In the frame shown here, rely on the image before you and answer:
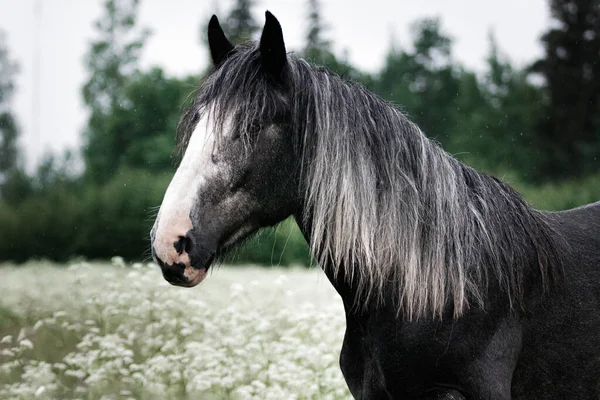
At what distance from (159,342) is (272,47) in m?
3.97

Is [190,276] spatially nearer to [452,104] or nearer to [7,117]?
[7,117]

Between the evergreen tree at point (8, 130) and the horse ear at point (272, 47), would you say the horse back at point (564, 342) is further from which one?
the evergreen tree at point (8, 130)

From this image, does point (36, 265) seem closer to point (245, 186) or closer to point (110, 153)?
point (245, 186)

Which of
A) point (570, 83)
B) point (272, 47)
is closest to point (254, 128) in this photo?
point (272, 47)

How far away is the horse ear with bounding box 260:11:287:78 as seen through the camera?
11.9ft

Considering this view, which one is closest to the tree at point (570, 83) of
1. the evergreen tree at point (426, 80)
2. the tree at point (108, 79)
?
the evergreen tree at point (426, 80)

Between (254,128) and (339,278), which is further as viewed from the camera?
(339,278)

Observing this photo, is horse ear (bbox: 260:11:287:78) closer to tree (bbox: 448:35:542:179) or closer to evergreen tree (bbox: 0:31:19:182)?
evergreen tree (bbox: 0:31:19:182)

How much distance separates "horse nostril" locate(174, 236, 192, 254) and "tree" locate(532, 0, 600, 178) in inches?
1422


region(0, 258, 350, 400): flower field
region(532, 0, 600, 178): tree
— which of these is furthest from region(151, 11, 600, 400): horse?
region(532, 0, 600, 178): tree

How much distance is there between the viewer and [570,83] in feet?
124

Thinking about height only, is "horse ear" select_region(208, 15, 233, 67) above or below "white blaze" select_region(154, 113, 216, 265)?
above

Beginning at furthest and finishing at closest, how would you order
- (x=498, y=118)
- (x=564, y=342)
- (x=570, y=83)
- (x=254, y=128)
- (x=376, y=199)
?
(x=498, y=118), (x=570, y=83), (x=564, y=342), (x=376, y=199), (x=254, y=128)

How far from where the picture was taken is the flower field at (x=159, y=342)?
622cm
